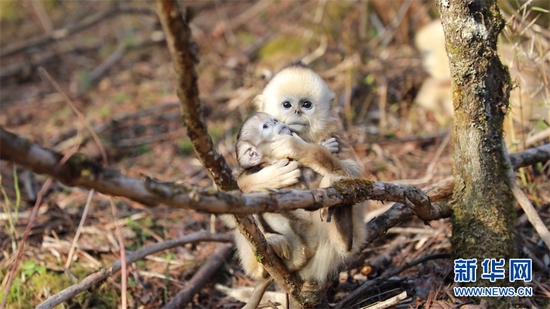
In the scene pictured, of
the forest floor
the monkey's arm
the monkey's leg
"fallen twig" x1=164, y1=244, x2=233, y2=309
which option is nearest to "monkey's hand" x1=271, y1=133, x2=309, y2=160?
the monkey's arm

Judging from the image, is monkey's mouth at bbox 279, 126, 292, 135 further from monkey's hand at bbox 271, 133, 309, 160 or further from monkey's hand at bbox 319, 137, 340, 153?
monkey's hand at bbox 319, 137, 340, 153

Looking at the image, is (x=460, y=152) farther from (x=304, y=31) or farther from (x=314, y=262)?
(x=304, y=31)

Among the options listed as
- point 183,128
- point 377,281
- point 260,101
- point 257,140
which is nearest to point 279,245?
point 257,140

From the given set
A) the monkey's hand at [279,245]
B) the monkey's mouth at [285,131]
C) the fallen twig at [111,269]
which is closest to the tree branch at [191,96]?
the monkey's hand at [279,245]

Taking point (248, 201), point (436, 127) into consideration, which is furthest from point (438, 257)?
point (436, 127)

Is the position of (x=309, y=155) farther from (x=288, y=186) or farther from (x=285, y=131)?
(x=285, y=131)

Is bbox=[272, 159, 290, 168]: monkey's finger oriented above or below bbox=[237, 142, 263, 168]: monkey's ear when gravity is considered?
below
